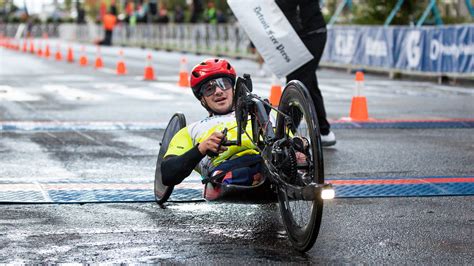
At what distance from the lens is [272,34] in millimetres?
9422

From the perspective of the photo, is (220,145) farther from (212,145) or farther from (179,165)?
(179,165)

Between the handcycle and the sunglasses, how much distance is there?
0.85 ft

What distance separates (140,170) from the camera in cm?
856

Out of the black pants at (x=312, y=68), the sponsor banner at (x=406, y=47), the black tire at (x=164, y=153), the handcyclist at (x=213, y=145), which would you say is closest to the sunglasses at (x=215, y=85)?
the handcyclist at (x=213, y=145)

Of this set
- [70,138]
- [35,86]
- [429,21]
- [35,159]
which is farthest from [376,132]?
[429,21]

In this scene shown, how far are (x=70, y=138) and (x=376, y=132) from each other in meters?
3.25

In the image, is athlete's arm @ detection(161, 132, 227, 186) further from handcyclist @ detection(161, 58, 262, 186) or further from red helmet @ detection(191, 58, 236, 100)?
red helmet @ detection(191, 58, 236, 100)

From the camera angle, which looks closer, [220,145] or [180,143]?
[220,145]

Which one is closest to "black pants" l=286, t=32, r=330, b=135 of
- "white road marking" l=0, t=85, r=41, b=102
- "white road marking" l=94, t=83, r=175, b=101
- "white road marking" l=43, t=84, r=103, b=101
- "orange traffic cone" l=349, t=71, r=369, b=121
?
"orange traffic cone" l=349, t=71, r=369, b=121

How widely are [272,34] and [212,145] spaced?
3.72m

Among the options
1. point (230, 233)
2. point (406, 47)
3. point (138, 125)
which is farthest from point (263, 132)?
point (406, 47)

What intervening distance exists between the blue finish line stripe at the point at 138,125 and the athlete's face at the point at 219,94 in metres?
5.42

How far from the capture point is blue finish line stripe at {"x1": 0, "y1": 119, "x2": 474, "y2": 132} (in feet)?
38.9

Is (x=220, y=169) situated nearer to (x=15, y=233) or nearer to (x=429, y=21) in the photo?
(x=15, y=233)
